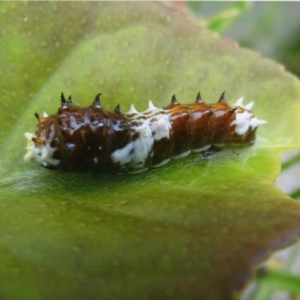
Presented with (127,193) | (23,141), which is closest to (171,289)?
(127,193)

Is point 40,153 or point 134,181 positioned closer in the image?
point 40,153

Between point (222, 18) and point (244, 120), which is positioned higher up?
point (222, 18)

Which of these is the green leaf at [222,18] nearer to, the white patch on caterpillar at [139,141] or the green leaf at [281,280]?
the white patch on caterpillar at [139,141]

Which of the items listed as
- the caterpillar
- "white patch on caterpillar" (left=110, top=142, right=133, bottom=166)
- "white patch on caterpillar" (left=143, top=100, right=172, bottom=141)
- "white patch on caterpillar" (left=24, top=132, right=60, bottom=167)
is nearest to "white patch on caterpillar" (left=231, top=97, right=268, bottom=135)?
the caterpillar

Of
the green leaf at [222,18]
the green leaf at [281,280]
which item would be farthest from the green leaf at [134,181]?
the green leaf at [222,18]

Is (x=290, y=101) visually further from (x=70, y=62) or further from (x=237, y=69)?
(x=70, y=62)

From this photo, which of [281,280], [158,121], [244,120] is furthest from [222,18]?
[281,280]

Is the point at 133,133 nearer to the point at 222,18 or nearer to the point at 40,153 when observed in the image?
the point at 40,153
